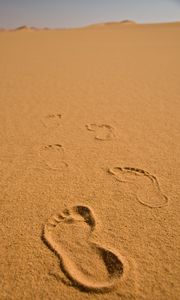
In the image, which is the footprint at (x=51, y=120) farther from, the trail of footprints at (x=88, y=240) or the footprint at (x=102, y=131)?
the trail of footprints at (x=88, y=240)

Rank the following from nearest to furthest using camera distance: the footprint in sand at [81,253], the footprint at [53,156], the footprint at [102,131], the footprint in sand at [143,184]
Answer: the footprint in sand at [81,253], the footprint in sand at [143,184], the footprint at [53,156], the footprint at [102,131]

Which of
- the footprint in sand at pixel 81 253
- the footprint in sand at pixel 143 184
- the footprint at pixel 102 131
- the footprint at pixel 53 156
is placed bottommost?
the footprint in sand at pixel 81 253

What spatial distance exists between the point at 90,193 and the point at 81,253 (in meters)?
0.37

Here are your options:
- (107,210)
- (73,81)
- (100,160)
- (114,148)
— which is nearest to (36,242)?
(107,210)

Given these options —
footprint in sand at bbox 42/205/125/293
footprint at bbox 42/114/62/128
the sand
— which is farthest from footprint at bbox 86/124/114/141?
footprint in sand at bbox 42/205/125/293

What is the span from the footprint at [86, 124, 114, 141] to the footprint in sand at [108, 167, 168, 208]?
0.42 meters

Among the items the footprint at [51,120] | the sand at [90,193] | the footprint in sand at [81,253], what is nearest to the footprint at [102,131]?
the sand at [90,193]

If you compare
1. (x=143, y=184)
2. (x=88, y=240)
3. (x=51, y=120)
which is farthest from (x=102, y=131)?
(x=88, y=240)

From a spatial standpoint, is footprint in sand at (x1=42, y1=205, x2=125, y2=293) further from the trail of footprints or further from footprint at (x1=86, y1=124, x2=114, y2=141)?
footprint at (x1=86, y1=124, x2=114, y2=141)

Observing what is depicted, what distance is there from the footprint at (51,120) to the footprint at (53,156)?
36 centimetres

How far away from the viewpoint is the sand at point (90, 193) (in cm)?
100

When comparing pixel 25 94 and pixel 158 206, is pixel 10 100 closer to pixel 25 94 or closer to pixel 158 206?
pixel 25 94

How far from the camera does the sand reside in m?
1.00

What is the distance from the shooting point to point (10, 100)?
111 inches
